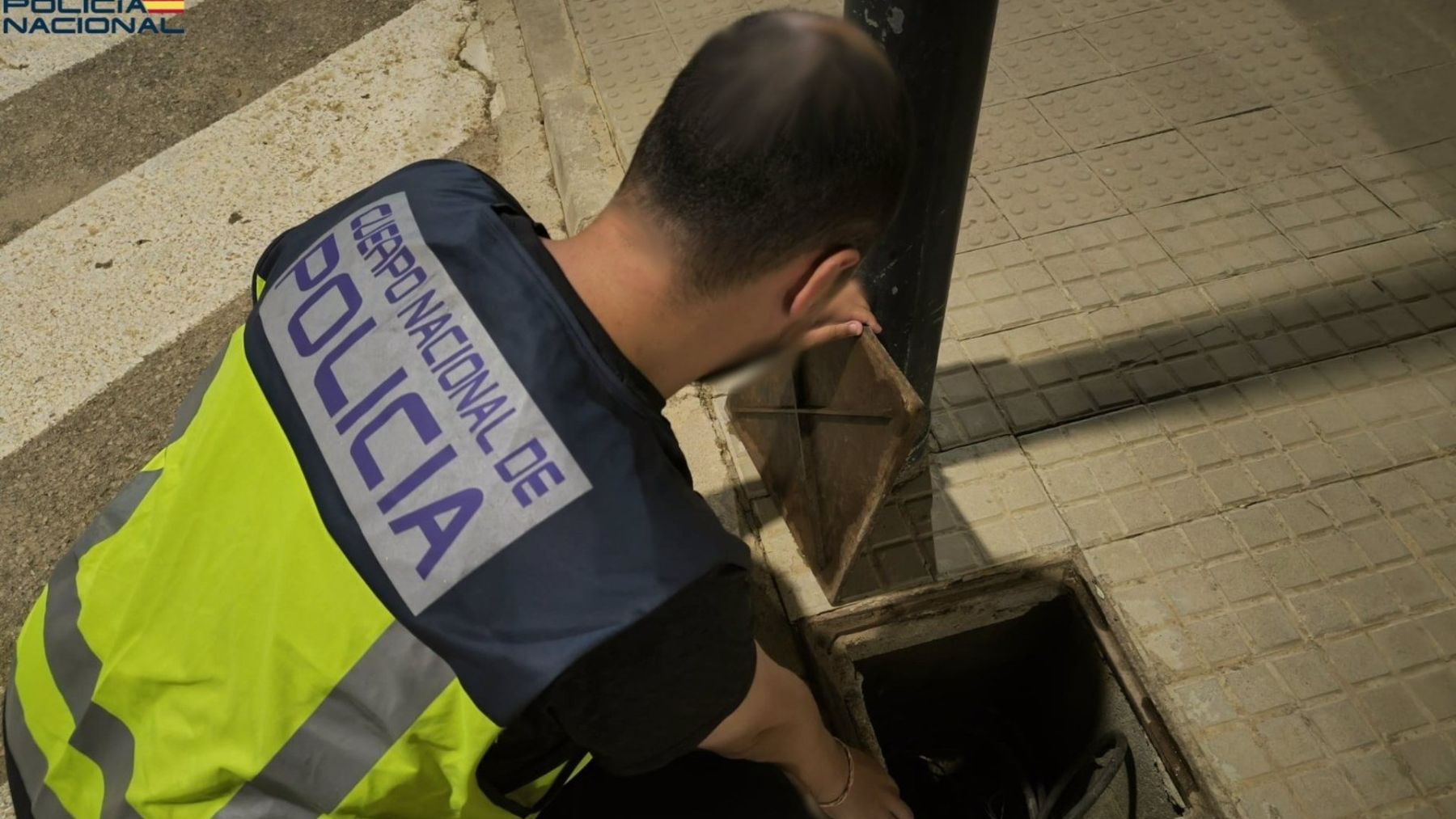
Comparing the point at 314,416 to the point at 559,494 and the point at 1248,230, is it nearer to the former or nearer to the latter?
the point at 559,494

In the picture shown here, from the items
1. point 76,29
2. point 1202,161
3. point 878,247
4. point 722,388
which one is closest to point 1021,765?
point 722,388

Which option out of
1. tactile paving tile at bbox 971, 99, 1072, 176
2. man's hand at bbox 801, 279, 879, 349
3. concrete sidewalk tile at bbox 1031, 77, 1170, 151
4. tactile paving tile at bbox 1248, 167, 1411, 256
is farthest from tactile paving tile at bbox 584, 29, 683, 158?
tactile paving tile at bbox 1248, 167, 1411, 256

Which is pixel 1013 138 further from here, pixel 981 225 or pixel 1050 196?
pixel 981 225

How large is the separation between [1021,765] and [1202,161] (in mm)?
1870

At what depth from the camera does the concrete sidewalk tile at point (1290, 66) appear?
322cm

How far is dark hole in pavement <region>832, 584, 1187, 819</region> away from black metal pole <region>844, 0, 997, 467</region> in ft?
1.93

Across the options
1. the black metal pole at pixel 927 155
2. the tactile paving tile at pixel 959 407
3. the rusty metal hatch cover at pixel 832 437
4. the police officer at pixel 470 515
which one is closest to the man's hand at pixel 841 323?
the rusty metal hatch cover at pixel 832 437

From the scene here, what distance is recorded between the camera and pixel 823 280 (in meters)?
1.28

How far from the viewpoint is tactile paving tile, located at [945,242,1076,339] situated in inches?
105

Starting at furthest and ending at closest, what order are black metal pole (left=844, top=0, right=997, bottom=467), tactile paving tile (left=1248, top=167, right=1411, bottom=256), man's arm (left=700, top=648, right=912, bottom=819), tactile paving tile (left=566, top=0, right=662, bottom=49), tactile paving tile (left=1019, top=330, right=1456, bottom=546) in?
tactile paving tile (left=566, top=0, right=662, bottom=49) < tactile paving tile (left=1248, top=167, right=1411, bottom=256) < tactile paving tile (left=1019, top=330, right=1456, bottom=546) < black metal pole (left=844, top=0, right=997, bottom=467) < man's arm (left=700, top=648, right=912, bottom=819)

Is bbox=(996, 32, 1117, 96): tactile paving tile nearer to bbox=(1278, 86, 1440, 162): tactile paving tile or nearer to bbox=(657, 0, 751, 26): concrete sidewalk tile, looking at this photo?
bbox=(1278, 86, 1440, 162): tactile paving tile

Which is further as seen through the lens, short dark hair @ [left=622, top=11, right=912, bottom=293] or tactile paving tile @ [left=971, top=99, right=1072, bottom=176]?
tactile paving tile @ [left=971, top=99, right=1072, bottom=176]

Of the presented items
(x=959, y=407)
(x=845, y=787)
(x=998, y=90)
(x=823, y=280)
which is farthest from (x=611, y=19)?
(x=845, y=787)

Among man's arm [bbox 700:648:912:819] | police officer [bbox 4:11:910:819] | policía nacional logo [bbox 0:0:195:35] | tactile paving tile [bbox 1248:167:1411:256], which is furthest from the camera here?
policía nacional logo [bbox 0:0:195:35]
